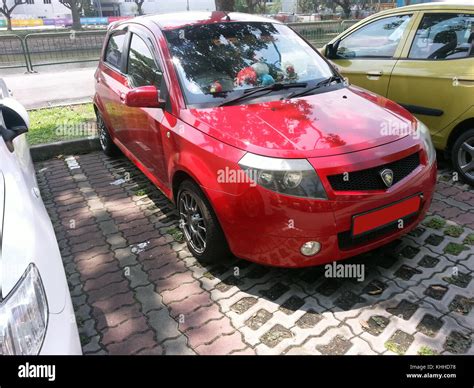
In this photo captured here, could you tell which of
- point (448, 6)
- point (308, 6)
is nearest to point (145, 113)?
point (448, 6)

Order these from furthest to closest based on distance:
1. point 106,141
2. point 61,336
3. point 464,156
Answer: point 106,141, point 464,156, point 61,336

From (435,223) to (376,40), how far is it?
2.53 meters

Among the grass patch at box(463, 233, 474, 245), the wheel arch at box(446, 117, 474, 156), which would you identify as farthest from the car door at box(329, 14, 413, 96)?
the grass patch at box(463, 233, 474, 245)

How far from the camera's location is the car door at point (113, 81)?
4328mm

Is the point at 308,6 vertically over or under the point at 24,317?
over

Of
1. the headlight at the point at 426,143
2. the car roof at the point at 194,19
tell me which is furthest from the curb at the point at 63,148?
the headlight at the point at 426,143

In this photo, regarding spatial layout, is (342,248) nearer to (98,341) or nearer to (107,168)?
(98,341)

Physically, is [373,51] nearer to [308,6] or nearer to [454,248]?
[454,248]

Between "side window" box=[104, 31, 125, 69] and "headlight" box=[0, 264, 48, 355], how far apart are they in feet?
11.1

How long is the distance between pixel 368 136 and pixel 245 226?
101 centimetres

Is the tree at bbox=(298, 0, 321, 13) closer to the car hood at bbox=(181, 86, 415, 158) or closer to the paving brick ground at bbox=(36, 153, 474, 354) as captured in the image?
the car hood at bbox=(181, 86, 415, 158)

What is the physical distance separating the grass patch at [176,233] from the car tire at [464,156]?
2.94m

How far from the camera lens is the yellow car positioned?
4.11 m

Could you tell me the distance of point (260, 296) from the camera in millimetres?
2863
